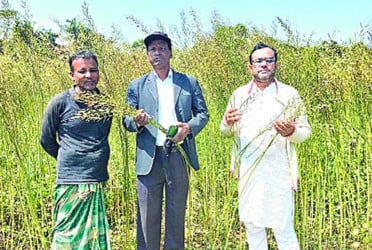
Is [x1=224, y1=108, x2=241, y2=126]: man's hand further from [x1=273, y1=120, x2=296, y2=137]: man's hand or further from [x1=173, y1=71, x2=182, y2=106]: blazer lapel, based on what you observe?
[x1=173, y1=71, x2=182, y2=106]: blazer lapel

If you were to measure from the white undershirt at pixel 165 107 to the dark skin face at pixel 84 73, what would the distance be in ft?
1.41

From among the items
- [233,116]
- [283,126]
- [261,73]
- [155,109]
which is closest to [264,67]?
[261,73]

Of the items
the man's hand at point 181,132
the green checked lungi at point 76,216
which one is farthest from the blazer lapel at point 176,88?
the green checked lungi at point 76,216

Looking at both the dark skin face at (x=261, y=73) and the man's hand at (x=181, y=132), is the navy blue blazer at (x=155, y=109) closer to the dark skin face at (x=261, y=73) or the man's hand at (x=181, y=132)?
the man's hand at (x=181, y=132)

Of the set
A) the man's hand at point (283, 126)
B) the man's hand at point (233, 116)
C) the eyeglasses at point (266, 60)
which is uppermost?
the eyeglasses at point (266, 60)

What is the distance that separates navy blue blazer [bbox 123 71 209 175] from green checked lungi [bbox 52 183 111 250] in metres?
0.33

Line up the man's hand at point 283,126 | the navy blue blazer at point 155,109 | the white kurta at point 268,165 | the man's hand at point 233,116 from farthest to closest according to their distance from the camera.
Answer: the navy blue blazer at point 155,109 < the white kurta at point 268,165 < the man's hand at point 233,116 < the man's hand at point 283,126

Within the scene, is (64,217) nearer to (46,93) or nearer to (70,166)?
(70,166)

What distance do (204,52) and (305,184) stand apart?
1.27 metres

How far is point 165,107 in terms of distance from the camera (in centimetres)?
285

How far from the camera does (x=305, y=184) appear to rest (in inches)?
118

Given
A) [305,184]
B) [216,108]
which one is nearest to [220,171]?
[216,108]

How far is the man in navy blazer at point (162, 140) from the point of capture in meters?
2.81

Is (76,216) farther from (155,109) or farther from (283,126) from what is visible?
(283,126)
